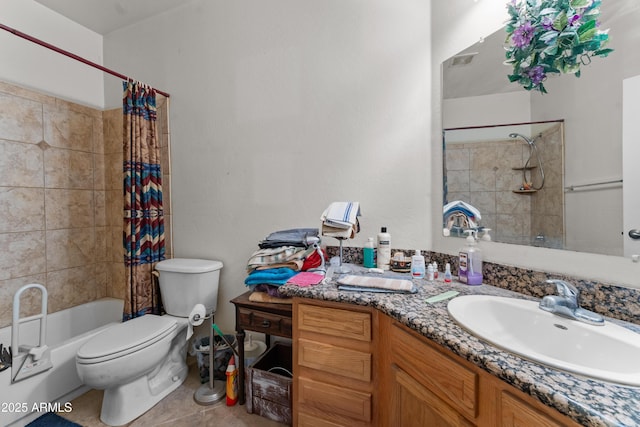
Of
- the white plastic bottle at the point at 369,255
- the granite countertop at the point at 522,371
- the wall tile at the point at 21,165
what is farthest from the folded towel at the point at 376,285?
the wall tile at the point at 21,165

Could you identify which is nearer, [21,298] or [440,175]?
[440,175]

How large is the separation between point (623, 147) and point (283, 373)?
1837mm

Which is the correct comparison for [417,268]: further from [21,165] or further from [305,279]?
[21,165]

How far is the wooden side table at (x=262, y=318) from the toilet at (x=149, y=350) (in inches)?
18.5

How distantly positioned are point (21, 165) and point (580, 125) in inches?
121

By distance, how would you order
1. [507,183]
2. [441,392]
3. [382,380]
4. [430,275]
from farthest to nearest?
1. [430,275]
2. [507,183]
3. [382,380]
4. [441,392]

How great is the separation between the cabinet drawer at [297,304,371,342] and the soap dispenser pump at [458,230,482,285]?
0.49 metres

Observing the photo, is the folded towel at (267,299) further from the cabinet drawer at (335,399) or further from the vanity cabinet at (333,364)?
the cabinet drawer at (335,399)

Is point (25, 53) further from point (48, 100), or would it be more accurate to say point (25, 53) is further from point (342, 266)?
point (342, 266)

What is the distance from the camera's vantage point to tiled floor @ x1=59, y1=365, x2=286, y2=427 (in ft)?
4.66

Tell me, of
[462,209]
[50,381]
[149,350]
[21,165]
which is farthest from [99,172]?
[462,209]

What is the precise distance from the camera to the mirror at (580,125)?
2.63ft

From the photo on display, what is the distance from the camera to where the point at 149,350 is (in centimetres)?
145

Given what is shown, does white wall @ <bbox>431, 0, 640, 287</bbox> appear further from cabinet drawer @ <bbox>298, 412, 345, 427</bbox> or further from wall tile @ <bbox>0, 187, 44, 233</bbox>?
wall tile @ <bbox>0, 187, 44, 233</bbox>
